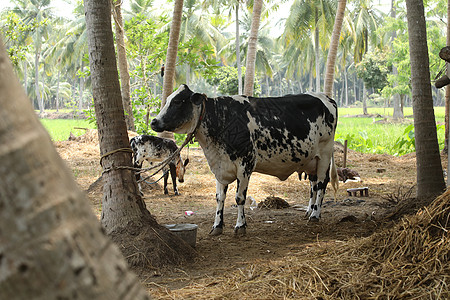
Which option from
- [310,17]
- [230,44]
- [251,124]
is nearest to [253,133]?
[251,124]

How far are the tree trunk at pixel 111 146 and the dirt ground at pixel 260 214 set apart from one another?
57cm

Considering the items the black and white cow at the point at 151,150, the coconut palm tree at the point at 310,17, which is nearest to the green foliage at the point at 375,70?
the coconut palm tree at the point at 310,17

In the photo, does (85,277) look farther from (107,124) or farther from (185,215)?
(185,215)

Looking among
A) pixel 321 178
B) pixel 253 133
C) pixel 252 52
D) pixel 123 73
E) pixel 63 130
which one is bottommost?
pixel 321 178

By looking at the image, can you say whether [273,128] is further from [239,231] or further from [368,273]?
[368,273]

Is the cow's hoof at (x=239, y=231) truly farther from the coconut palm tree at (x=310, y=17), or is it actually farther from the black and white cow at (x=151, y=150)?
the coconut palm tree at (x=310, y=17)

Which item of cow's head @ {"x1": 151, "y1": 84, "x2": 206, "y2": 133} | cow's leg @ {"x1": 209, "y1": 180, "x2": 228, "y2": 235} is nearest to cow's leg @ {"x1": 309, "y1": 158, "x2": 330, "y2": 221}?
cow's leg @ {"x1": 209, "y1": 180, "x2": 228, "y2": 235}

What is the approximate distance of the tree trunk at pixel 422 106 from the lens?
648 cm

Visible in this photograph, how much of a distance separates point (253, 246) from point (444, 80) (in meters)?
3.39

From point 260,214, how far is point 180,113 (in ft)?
9.04

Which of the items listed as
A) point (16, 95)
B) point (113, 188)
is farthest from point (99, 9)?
point (16, 95)

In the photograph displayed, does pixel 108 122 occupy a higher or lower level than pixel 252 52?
lower

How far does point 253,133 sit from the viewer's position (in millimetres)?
6766

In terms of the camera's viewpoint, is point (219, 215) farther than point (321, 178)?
No
